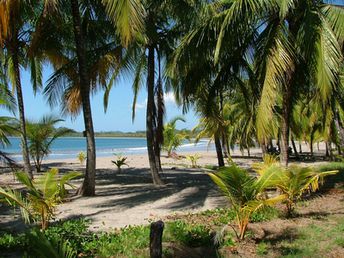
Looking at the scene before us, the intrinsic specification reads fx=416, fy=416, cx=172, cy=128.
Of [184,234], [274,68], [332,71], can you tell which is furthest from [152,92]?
[184,234]

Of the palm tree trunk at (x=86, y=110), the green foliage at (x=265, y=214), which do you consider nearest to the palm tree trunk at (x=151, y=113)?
the palm tree trunk at (x=86, y=110)

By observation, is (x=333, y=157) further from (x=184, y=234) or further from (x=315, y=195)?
(x=184, y=234)

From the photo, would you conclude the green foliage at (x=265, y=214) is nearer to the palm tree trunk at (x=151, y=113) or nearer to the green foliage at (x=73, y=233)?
the green foliage at (x=73, y=233)

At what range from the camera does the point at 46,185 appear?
6801 mm

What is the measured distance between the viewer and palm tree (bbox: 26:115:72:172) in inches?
753

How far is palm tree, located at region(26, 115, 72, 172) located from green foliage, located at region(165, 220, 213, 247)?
1313 cm

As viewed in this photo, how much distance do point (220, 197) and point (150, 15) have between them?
220 inches

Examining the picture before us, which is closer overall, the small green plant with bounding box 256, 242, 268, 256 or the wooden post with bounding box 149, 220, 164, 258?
the wooden post with bounding box 149, 220, 164, 258

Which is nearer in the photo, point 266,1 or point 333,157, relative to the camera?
point 266,1

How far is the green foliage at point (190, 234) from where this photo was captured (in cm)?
648

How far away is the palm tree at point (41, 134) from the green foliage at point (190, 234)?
13.1 metres

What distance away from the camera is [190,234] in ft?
21.8

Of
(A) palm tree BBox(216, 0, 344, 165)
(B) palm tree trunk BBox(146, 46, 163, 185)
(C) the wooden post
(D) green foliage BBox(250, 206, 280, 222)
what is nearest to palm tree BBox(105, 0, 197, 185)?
(B) palm tree trunk BBox(146, 46, 163, 185)

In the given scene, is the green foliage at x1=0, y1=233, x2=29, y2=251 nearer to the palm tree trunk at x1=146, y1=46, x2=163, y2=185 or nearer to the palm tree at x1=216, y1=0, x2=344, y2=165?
the palm tree at x1=216, y1=0, x2=344, y2=165
